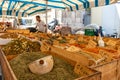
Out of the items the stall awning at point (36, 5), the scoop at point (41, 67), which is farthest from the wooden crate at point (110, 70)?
the stall awning at point (36, 5)

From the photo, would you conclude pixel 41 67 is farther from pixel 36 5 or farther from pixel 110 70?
pixel 36 5

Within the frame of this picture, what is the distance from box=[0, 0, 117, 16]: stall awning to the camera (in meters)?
4.53

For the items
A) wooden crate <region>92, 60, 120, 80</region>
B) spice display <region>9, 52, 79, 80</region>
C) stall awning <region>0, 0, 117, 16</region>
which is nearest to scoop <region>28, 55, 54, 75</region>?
spice display <region>9, 52, 79, 80</region>

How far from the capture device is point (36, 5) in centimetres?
666

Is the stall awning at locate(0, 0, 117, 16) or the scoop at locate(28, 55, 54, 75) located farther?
the stall awning at locate(0, 0, 117, 16)

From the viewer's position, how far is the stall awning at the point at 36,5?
4.53 m

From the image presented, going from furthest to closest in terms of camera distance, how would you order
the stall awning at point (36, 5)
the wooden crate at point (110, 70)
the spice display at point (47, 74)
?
the stall awning at point (36, 5), the wooden crate at point (110, 70), the spice display at point (47, 74)

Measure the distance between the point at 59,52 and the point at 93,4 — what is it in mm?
2490

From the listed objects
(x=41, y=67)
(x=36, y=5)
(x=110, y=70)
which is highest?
(x=36, y=5)

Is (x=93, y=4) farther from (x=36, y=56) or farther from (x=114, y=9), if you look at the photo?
(x=114, y=9)

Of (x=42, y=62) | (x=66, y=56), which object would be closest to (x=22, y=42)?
(x=66, y=56)

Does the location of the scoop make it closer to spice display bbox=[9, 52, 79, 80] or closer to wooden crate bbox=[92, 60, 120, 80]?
spice display bbox=[9, 52, 79, 80]

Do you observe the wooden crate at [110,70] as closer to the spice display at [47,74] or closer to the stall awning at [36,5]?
the spice display at [47,74]

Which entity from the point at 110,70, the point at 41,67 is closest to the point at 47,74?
the point at 41,67
